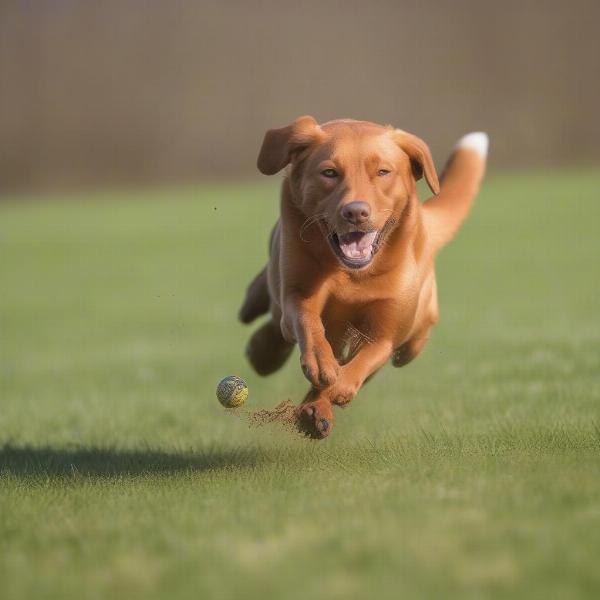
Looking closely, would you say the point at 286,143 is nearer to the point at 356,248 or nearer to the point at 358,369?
the point at 356,248

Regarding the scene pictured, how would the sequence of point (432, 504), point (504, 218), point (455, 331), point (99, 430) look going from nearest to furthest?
point (432, 504) → point (99, 430) → point (455, 331) → point (504, 218)

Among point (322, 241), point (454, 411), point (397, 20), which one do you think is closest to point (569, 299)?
point (454, 411)

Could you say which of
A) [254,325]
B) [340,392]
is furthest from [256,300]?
[254,325]

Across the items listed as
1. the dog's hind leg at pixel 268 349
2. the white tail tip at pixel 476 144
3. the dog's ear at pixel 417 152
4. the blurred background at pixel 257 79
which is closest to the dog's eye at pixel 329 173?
the dog's ear at pixel 417 152

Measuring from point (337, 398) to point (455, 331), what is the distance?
22.9ft

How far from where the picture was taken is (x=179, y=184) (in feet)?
112

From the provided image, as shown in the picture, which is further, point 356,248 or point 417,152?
point 417,152

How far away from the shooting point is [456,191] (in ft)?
19.6

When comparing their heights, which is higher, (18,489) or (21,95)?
(18,489)

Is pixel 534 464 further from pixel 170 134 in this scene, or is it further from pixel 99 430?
pixel 170 134

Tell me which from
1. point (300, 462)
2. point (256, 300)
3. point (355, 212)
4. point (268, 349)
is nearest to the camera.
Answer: point (355, 212)

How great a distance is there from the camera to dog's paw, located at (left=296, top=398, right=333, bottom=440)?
463cm

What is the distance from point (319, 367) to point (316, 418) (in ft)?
0.72

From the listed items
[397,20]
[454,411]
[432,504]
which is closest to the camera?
[432,504]
